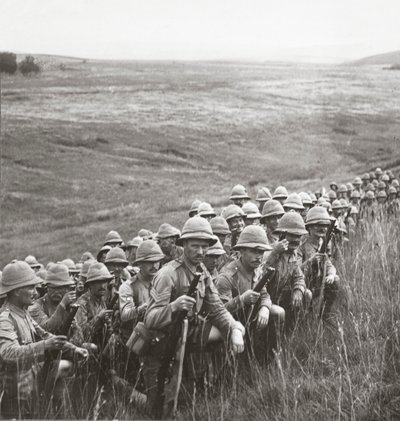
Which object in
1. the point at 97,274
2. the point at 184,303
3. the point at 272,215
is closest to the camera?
the point at 184,303

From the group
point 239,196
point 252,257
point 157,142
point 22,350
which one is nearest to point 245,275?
point 252,257

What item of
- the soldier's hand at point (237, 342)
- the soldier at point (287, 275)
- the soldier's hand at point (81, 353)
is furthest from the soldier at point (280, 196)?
the soldier's hand at point (81, 353)

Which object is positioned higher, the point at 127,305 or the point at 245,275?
the point at 245,275

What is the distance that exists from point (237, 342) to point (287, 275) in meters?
1.91

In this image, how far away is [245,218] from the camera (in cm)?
1033

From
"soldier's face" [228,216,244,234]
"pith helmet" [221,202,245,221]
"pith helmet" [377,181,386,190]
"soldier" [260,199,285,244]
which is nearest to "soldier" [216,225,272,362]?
"soldier" [260,199,285,244]

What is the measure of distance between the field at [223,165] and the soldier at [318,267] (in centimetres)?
19

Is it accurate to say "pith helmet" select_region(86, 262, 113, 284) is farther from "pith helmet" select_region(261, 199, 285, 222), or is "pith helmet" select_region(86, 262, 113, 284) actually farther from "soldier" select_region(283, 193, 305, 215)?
"soldier" select_region(283, 193, 305, 215)

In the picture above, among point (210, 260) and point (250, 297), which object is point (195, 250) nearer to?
point (250, 297)

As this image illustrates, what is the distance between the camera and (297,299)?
6.72m

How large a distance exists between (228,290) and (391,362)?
77.5 inches

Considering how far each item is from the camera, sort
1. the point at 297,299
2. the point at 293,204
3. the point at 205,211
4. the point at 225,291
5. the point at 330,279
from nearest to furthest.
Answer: the point at 225,291 → the point at 297,299 → the point at 330,279 → the point at 293,204 → the point at 205,211

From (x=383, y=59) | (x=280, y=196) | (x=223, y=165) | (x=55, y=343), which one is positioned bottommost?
(x=223, y=165)

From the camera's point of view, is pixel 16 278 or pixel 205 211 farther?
pixel 205 211
